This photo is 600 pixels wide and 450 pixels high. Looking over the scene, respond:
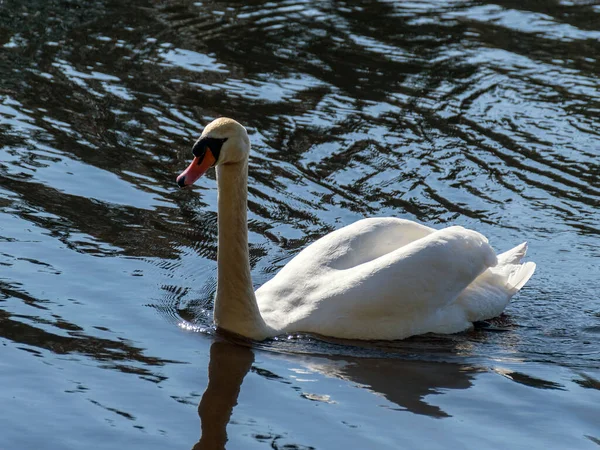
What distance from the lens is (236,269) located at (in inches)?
311

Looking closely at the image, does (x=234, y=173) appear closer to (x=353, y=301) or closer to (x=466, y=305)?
(x=353, y=301)

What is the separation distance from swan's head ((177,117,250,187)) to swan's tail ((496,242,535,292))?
2.65 metres

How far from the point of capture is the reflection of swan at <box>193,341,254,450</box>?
6.45 meters

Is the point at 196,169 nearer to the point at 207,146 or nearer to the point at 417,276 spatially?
the point at 207,146

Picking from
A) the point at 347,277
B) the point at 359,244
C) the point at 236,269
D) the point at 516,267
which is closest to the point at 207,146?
the point at 236,269

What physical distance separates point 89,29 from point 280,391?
10.6m

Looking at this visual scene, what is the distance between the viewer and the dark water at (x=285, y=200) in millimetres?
6852

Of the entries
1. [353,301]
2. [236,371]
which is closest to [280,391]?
[236,371]

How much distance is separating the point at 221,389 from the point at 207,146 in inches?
63.9

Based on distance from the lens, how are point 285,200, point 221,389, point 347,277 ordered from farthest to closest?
1. point 285,200
2. point 347,277
3. point 221,389

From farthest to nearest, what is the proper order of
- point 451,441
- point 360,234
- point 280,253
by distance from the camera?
1. point 280,253
2. point 360,234
3. point 451,441

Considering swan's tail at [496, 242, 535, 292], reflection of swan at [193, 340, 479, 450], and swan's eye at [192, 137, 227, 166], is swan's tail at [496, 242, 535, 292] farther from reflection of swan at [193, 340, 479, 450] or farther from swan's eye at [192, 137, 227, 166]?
swan's eye at [192, 137, 227, 166]

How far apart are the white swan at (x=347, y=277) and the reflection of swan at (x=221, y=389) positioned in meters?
0.22

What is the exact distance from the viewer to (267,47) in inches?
638
